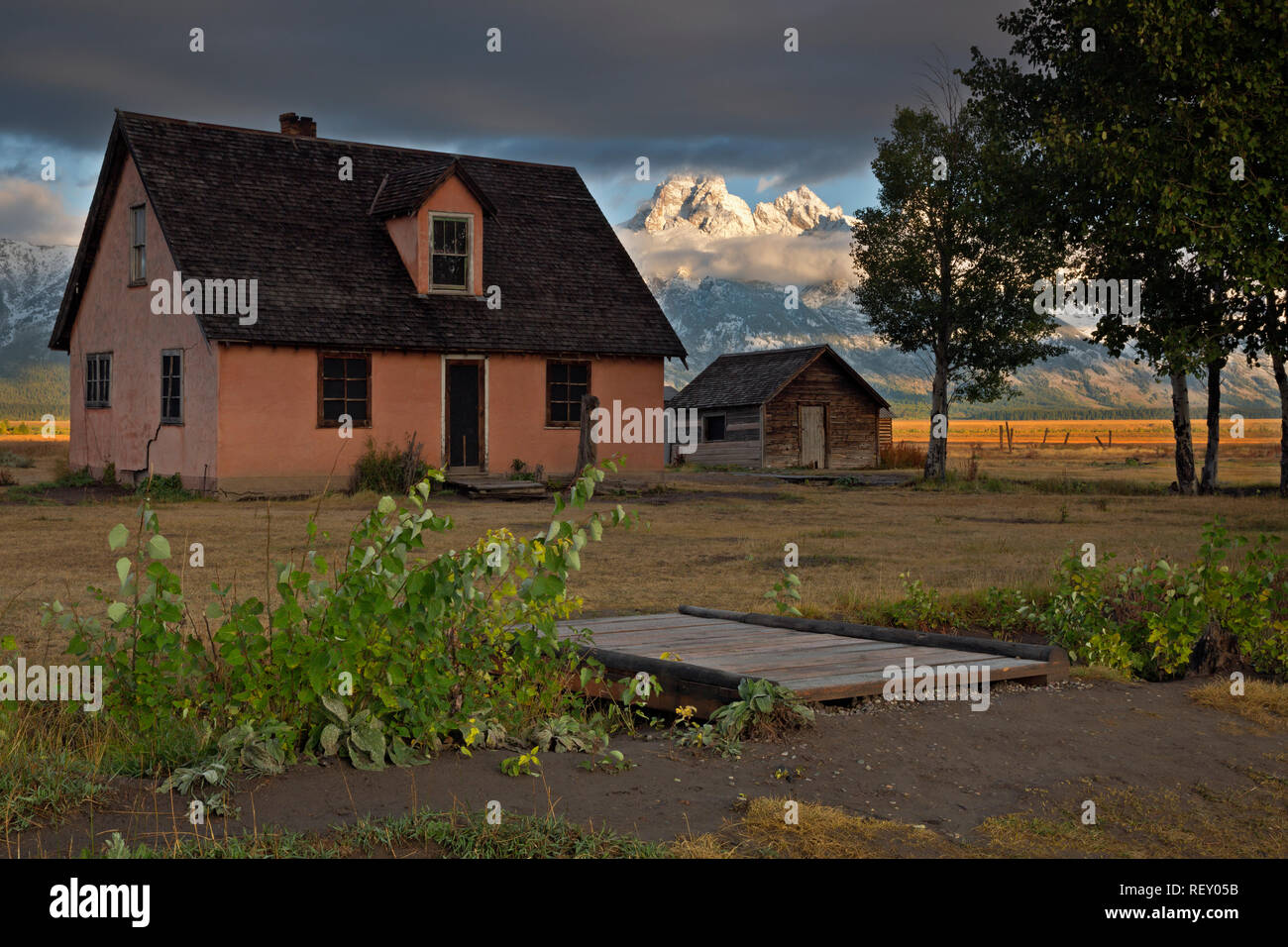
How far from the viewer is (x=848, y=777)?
596 centimetres

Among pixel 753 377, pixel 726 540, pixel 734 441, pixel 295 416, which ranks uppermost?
pixel 753 377

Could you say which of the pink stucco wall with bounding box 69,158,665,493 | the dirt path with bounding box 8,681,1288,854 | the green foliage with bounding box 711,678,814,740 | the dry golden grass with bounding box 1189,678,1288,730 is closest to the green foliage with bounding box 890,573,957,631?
the dry golden grass with bounding box 1189,678,1288,730

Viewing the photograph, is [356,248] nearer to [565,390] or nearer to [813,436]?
[565,390]

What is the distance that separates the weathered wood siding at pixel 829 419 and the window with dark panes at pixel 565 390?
22607 millimetres

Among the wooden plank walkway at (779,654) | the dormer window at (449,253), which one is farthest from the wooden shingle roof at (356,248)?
the wooden plank walkway at (779,654)

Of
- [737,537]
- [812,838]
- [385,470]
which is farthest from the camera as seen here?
[385,470]

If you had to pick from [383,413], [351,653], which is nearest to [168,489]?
[383,413]

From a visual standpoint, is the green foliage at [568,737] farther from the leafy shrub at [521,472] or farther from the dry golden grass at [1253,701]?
the leafy shrub at [521,472]

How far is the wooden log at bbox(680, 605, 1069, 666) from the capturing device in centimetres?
816

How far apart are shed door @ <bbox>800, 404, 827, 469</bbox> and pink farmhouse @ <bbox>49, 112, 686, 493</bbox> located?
22.0 metres

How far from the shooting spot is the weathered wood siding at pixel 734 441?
53.1m

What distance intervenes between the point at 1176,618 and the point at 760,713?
356 centimetres

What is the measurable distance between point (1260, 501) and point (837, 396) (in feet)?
89.6
